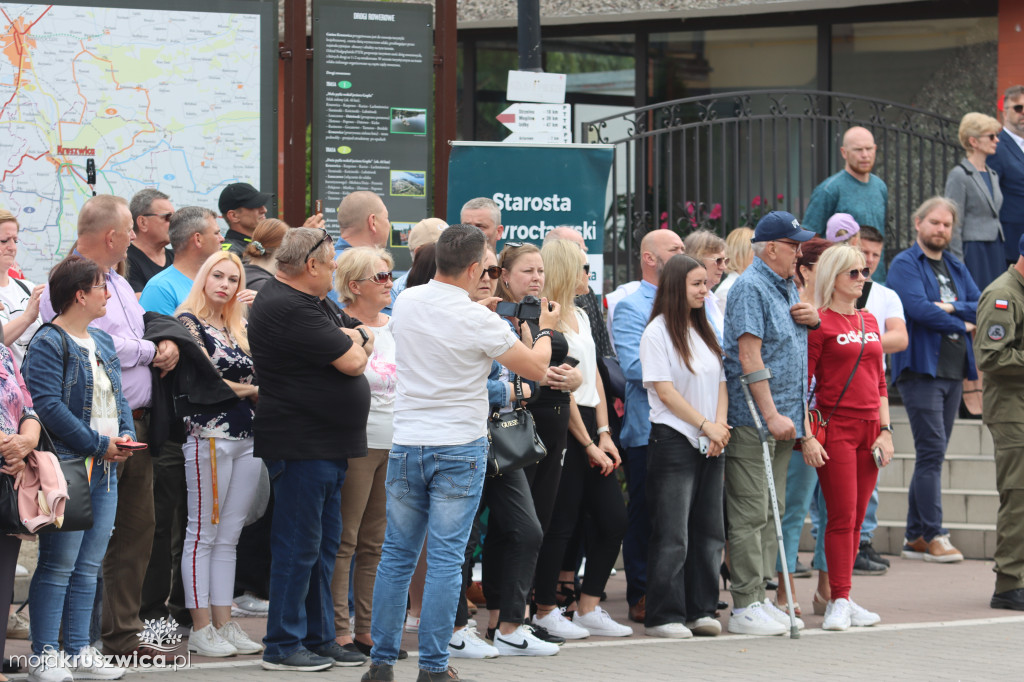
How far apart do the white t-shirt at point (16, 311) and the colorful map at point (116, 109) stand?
192 cm

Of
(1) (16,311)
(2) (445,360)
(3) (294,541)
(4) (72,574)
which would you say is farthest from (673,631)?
(1) (16,311)

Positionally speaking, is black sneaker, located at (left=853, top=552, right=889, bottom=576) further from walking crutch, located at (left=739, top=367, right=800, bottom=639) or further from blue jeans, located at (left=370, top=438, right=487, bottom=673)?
blue jeans, located at (left=370, top=438, right=487, bottom=673)

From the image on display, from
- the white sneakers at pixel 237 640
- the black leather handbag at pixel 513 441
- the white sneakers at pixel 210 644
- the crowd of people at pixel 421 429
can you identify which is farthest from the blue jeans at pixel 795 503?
the white sneakers at pixel 210 644

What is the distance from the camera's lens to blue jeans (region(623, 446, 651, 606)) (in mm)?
7922

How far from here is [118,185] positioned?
8.59 meters

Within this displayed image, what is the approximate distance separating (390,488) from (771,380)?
8.44 ft

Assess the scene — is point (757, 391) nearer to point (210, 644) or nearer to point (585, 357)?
point (585, 357)

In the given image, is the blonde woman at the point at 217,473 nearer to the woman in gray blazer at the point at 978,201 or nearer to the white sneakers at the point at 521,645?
the white sneakers at the point at 521,645

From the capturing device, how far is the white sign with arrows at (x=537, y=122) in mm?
8992

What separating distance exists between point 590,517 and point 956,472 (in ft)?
14.7

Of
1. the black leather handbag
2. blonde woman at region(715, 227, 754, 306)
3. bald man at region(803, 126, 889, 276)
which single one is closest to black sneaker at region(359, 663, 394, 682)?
the black leather handbag

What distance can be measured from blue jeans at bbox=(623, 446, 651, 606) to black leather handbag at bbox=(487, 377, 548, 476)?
4.71 feet


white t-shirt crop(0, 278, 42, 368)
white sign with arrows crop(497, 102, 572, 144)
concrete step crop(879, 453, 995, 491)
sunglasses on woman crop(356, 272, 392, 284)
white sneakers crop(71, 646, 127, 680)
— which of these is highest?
white sign with arrows crop(497, 102, 572, 144)

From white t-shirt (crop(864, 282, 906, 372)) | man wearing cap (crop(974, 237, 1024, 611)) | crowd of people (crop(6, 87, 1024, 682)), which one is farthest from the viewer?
white t-shirt (crop(864, 282, 906, 372))
